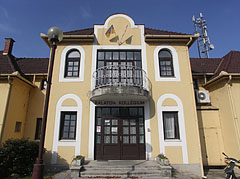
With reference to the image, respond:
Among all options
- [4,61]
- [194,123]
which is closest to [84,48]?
[4,61]

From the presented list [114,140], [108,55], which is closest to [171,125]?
[114,140]

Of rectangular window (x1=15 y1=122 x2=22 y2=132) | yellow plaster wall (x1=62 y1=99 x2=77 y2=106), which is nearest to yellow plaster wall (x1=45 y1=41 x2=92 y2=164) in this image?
yellow plaster wall (x1=62 y1=99 x2=77 y2=106)

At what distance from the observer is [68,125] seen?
8.72 meters

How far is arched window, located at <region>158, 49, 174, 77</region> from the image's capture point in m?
9.63

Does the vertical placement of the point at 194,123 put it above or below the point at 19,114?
below

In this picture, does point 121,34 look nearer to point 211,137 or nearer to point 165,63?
point 165,63

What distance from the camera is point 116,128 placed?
872 centimetres

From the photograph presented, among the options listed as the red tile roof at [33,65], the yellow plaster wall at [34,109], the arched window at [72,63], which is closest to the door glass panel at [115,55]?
the arched window at [72,63]

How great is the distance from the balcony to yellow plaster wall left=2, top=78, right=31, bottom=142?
493 cm

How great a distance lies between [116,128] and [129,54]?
4792 mm

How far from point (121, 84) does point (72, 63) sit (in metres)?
3.66

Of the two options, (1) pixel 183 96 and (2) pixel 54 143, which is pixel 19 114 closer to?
(2) pixel 54 143

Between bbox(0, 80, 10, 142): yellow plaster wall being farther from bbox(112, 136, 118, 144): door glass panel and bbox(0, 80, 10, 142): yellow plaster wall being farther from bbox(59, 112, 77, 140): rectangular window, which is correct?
bbox(112, 136, 118, 144): door glass panel

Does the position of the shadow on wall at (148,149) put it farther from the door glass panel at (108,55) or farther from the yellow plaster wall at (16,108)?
the yellow plaster wall at (16,108)
